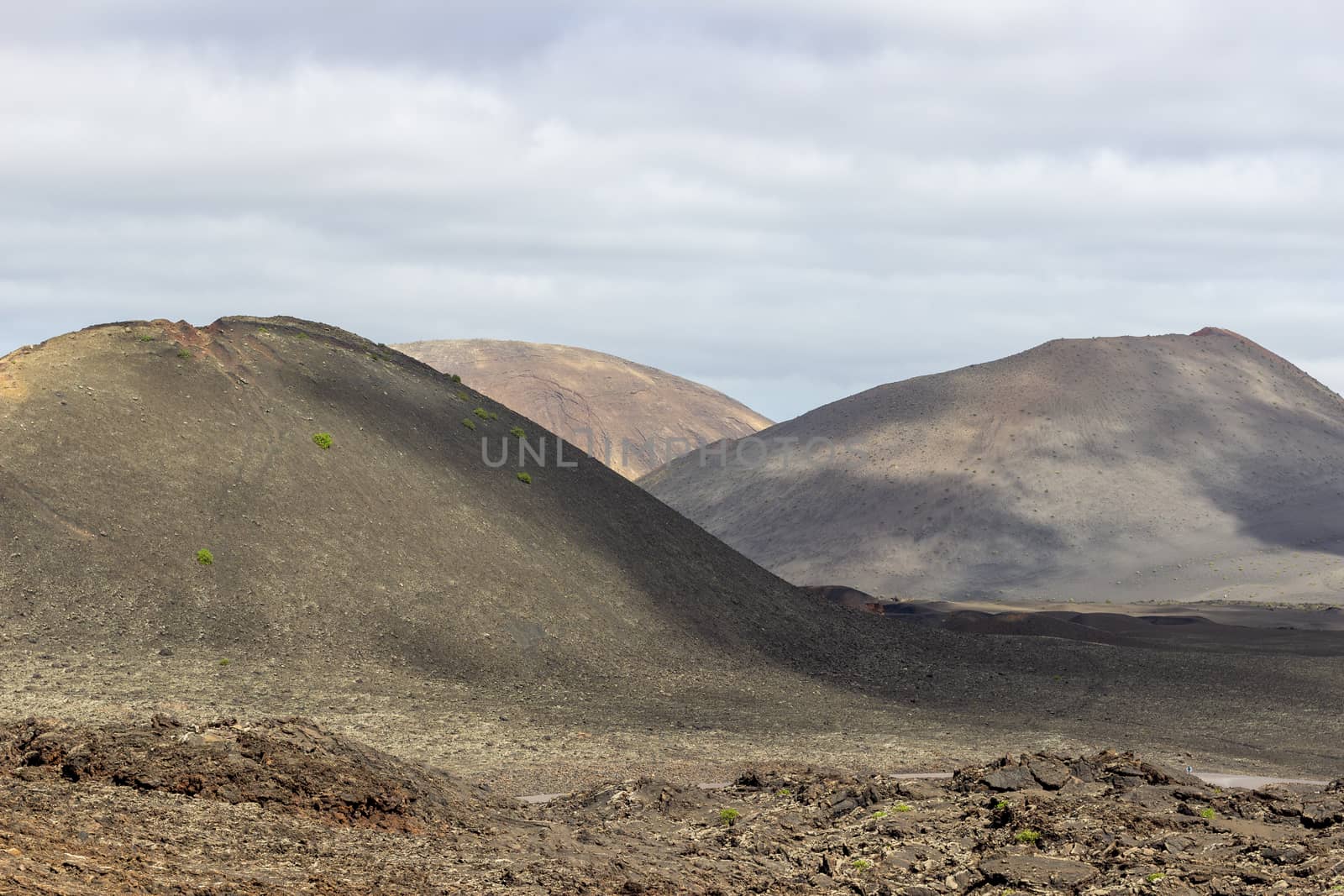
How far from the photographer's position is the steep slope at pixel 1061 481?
331ft

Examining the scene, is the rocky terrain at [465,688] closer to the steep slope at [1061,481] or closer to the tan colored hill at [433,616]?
the tan colored hill at [433,616]

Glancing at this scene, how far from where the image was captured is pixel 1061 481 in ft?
375

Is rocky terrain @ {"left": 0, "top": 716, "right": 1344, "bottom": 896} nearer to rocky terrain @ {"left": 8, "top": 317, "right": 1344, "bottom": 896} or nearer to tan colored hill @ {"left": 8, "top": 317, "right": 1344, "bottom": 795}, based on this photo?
rocky terrain @ {"left": 8, "top": 317, "right": 1344, "bottom": 896}

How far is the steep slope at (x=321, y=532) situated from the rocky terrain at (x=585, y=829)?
50.3 ft

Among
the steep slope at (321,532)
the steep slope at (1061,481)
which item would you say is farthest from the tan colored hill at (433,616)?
the steep slope at (1061,481)

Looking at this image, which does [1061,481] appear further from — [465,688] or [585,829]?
[585,829]

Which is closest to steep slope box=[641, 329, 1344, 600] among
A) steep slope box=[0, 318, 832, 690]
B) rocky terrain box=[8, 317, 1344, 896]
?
rocky terrain box=[8, 317, 1344, 896]

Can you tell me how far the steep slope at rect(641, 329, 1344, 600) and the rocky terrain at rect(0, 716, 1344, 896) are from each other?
77535mm

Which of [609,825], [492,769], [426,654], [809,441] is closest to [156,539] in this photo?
[426,654]

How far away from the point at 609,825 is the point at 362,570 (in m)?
20.4

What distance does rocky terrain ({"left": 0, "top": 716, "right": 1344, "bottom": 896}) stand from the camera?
14.5 m

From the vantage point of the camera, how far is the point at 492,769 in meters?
25.8

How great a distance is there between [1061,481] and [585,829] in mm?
101562

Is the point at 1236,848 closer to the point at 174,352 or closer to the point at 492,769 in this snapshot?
the point at 492,769
